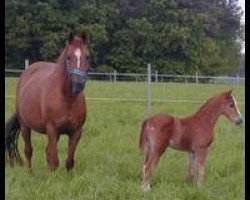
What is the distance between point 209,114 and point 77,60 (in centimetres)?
172

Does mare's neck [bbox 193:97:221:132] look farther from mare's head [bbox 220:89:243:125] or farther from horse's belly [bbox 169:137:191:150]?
horse's belly [bbox 169:137:191:150]

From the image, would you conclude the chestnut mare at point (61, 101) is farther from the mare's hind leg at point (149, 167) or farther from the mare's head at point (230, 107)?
the mare's head at point (230, 107)

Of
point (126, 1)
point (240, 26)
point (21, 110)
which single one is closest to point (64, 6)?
point (126, 1)

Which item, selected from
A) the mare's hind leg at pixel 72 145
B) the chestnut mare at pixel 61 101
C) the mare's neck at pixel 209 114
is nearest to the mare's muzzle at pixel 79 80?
the chestnut mare at pixel 61 101

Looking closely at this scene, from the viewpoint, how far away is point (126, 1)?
4181cm

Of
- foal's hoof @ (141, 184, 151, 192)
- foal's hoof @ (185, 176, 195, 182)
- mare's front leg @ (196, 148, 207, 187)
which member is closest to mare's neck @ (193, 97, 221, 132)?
mare's front leg @ (196, 148, 207, 187)

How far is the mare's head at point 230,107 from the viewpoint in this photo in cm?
594

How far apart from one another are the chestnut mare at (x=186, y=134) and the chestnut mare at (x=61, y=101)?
923 millimetres

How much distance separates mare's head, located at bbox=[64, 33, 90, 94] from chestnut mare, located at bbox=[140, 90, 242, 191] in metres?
0.92

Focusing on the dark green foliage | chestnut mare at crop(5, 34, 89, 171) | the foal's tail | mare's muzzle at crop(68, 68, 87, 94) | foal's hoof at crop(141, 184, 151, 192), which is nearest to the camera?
foal's hoof at crop(141, 184, 151, 192)

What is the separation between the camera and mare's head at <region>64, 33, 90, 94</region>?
5.64 meters

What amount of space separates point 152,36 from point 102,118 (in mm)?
28241

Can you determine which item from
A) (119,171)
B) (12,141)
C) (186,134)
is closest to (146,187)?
(186,134)
